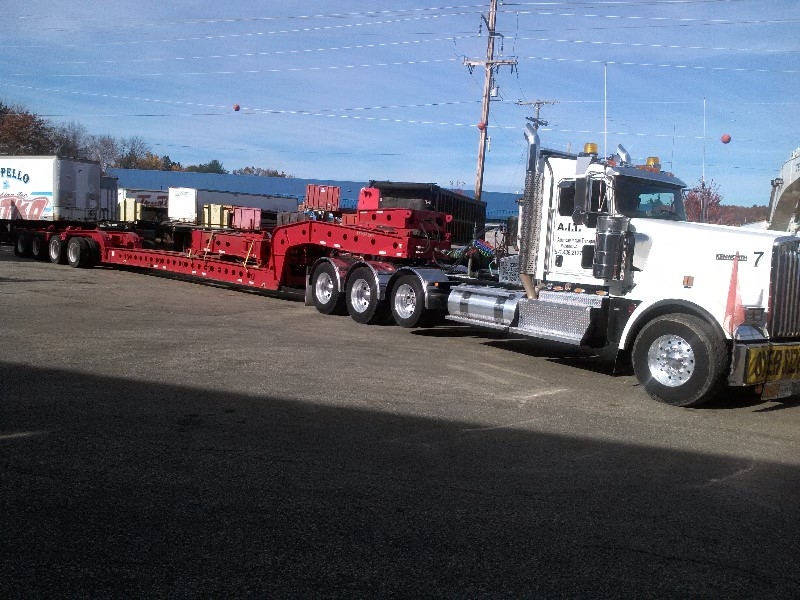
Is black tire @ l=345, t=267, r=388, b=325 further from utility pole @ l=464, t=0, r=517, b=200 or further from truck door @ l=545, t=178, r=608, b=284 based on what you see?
utility pole @ l=464, t=0, r=517, b=200

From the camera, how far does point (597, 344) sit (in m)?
9.91

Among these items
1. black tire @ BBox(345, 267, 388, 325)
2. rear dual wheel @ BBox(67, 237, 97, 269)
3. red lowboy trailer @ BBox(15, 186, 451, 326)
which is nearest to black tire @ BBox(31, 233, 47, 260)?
rear dual wheel @ BBox(67, 237, 97, 269)

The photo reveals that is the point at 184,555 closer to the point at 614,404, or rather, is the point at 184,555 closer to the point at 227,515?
the point at 227,515

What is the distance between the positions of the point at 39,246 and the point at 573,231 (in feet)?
70.9

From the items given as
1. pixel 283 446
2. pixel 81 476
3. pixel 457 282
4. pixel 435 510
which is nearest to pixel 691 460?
pixel 435 510

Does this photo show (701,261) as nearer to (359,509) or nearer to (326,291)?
(359,509)

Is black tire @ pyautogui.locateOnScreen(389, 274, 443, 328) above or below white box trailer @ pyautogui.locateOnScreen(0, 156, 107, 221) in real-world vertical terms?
below

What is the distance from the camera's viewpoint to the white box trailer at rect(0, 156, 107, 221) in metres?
25.2

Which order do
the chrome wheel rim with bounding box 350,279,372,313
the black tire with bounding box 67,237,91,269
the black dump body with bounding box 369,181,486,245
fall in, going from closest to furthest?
the chrome wheel rim with bounding box 350,279,372,313, the black dump body with bounding box 369,181,486,245, the black tire with bounding box 67,237,91,269

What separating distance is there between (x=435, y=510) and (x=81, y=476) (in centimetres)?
252

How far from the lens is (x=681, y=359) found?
8.55 meters

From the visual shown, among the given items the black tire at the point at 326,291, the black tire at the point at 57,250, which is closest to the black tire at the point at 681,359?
the black tire at the point at 326,291

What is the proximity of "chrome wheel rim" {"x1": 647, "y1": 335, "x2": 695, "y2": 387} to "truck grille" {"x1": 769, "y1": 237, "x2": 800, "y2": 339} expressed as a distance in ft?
3.11

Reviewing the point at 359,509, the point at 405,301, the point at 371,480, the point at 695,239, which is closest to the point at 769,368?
the point at 695,239
